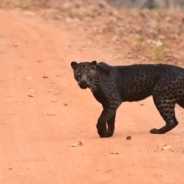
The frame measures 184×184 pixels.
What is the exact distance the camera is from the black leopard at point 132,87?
33.2ft

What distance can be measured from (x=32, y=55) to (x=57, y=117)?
17.0ft

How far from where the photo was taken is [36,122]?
443 inches

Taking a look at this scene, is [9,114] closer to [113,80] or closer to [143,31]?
[113,80]

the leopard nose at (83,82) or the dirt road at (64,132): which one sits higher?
the leopard nose at (83,82)

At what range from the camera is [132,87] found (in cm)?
1042

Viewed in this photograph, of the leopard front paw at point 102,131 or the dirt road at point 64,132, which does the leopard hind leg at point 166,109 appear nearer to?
the dirt road at point 64,132

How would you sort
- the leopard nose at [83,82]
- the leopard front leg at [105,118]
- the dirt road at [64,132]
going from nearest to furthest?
the dirt road at [64,132] → the leopard nose at [83,82] → the leopard front leg at [105,118]

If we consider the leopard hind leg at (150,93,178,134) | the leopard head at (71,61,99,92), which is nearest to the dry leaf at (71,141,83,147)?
the leopard head at (71,61,99,92)

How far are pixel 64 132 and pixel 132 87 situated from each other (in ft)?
3.38

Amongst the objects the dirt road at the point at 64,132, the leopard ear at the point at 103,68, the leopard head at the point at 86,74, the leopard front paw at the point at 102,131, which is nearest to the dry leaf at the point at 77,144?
the dirt road at the point at 64,132

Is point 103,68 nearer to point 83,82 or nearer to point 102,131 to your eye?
point 83,82

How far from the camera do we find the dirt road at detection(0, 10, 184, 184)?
8.33 m

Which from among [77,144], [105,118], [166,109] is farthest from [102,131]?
A: [166,109]

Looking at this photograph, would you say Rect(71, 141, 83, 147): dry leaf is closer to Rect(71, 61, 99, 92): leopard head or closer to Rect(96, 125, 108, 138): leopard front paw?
Rect(96, 125, 108, 138): leopard front paw
